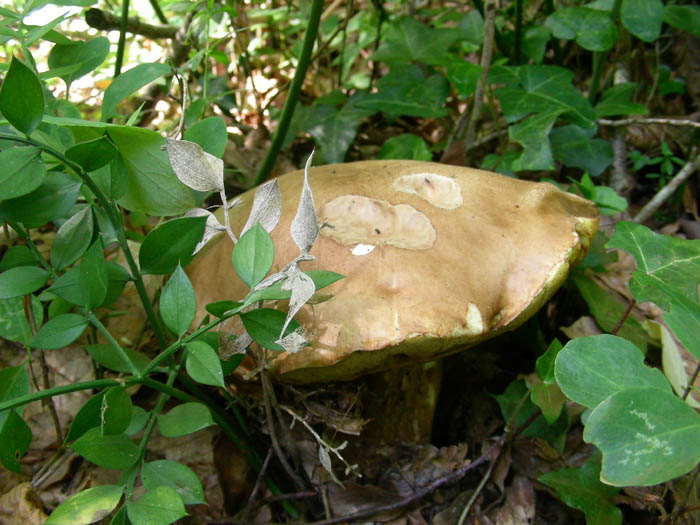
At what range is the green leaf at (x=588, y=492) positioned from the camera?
101 cm

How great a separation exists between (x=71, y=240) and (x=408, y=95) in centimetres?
117

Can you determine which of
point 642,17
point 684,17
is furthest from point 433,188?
point 684,17

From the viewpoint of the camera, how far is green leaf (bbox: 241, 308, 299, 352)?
78 cm

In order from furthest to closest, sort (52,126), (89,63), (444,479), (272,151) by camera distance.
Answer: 1. (272,151)
2. (444,479)
3. (89,63)
4. (52,126)

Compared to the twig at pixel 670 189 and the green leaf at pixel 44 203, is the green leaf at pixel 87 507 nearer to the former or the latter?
the green leaf at pixel 44 203

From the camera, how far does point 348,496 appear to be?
117 cm

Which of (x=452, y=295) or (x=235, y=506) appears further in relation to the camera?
(x=235, y=506)

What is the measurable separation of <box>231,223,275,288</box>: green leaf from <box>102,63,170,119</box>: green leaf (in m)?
0.39

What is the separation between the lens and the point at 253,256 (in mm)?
743

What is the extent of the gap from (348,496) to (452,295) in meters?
0.54

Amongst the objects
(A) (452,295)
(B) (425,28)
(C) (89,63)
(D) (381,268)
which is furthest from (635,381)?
(B) (425,28)

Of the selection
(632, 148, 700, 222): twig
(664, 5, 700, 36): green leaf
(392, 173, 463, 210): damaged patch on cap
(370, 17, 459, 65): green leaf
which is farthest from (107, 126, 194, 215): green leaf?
Result: (664, 5, 700, 36): green leaf

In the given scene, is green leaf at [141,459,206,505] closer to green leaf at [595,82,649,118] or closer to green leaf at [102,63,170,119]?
green leaf at [102,63,170,119]

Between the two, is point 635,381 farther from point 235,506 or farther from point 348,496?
point 235,506
